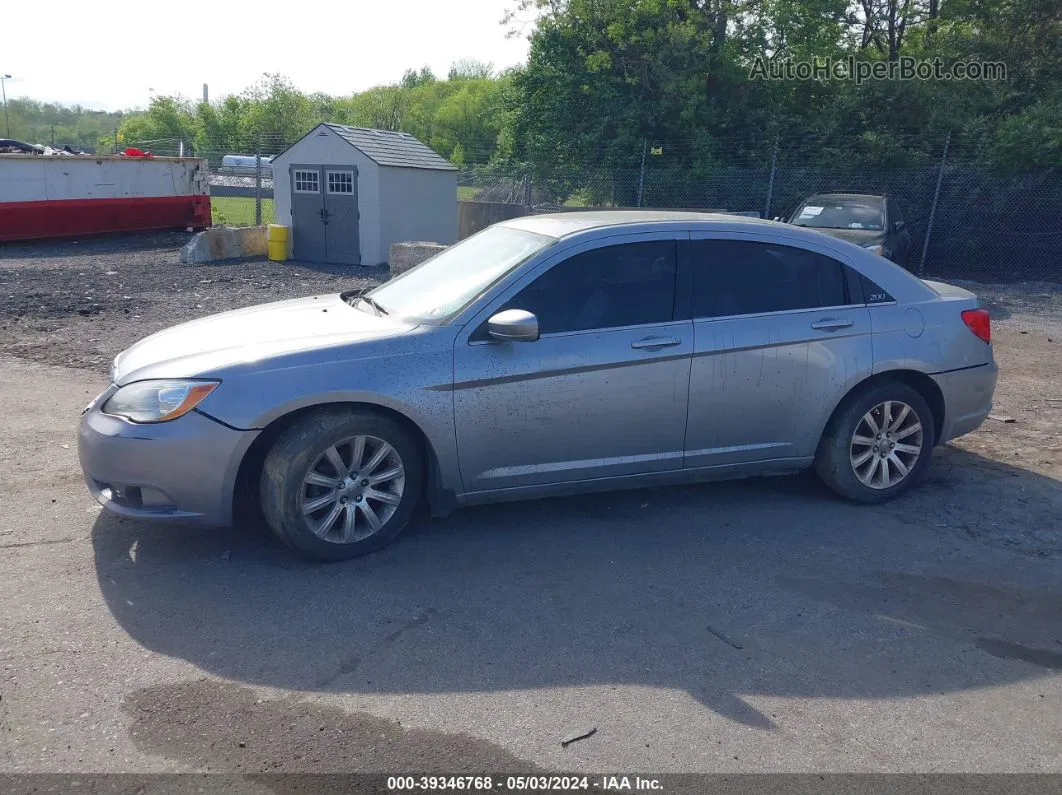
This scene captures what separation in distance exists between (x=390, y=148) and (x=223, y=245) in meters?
4.01

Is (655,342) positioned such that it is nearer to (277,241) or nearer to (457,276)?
(457,276)

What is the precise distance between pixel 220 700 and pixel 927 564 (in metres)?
3.48

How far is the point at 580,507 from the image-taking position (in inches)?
214

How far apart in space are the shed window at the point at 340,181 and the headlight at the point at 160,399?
49.6 ft

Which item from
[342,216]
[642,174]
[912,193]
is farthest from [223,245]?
[912,193]

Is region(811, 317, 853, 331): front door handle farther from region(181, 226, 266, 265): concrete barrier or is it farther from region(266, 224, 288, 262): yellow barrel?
region(266, 224, 288, 262): yellow barrel

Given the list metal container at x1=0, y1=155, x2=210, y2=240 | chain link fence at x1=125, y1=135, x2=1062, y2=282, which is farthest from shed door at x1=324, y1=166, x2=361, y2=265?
metal container at x1=0, y1=155, x2=210, y2=240

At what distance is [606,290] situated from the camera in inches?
198

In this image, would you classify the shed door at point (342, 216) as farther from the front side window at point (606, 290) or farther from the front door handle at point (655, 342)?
the front door handle at point (655, 342)

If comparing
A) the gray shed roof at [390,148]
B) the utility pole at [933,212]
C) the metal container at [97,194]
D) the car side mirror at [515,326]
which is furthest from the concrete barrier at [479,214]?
the car side mirror at [515,326]

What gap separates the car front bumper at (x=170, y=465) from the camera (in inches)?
170

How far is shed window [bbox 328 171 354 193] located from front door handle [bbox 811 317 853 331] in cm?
1504

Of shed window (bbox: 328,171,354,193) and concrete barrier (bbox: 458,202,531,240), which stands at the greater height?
shed window (bbox: 328,171,354,193)

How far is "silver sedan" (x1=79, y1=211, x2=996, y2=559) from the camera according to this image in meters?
4.44
